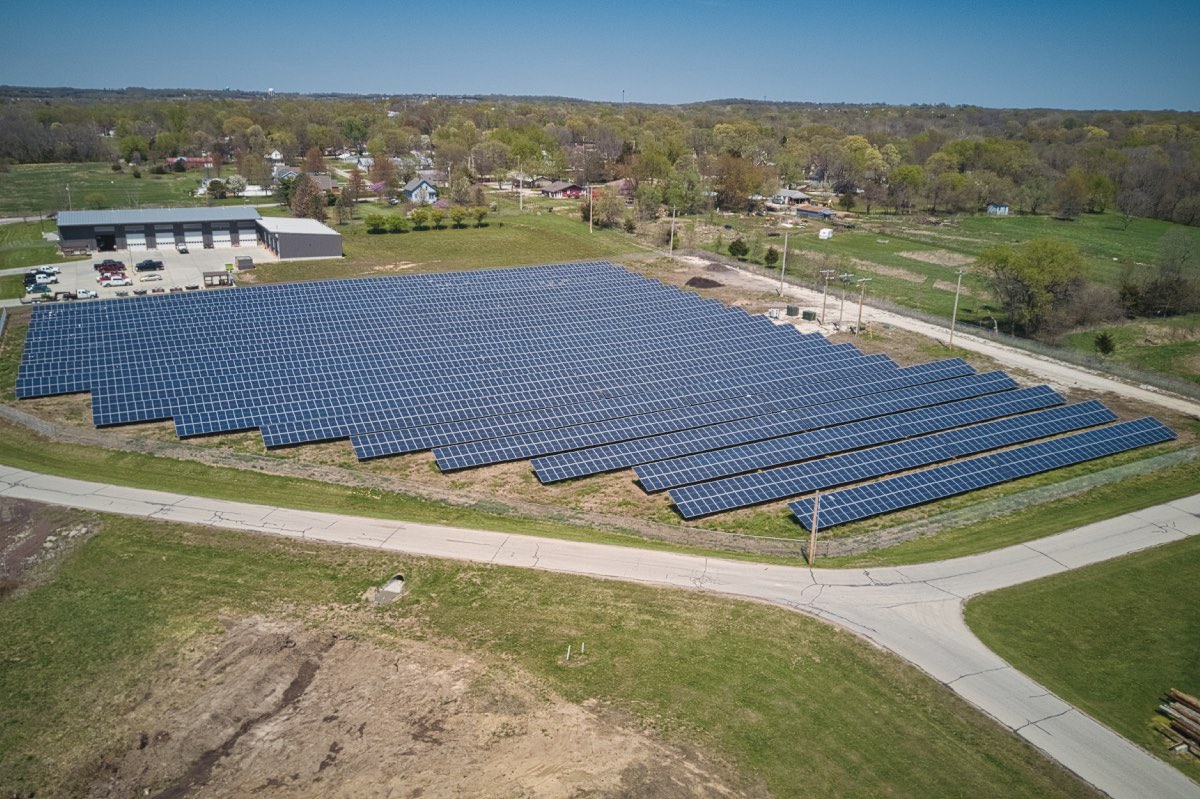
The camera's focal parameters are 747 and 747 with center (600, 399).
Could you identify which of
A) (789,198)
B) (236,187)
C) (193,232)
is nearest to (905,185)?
(789,198)

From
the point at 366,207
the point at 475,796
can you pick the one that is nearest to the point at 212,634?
the point at 475,796

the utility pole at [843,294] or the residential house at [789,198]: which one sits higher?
the residential house at [789,198]

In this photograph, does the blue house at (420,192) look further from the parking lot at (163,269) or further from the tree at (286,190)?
the parking lot at (163,269)

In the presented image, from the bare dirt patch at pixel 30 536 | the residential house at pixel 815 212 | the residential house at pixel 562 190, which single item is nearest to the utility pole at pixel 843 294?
the residential house at pixel 815 212

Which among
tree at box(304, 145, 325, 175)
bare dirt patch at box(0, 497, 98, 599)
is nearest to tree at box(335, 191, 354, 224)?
tree at box(304, 145, 325, 175)

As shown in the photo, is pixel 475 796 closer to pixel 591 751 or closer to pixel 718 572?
pixel 591 751

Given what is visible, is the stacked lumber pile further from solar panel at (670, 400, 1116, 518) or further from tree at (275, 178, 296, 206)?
tree at (275, 178, 296, 206)
